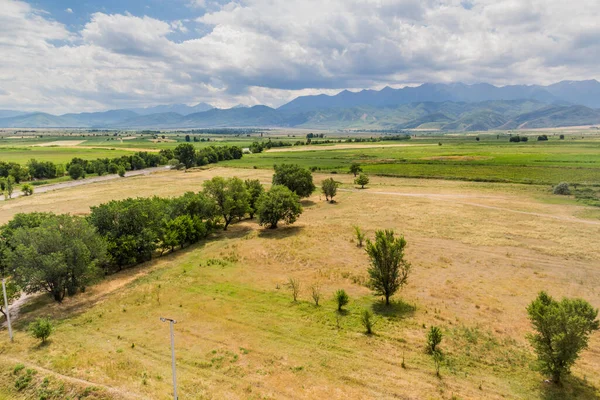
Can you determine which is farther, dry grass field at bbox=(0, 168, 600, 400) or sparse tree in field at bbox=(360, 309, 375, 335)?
sparse tree in field at bbox=(360, 309, 375, 335)

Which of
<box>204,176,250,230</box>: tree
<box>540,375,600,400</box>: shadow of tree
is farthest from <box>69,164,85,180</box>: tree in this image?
<box>540,375,600,400</box>: shadow of tree

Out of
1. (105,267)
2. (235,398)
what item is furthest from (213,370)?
(105,267)

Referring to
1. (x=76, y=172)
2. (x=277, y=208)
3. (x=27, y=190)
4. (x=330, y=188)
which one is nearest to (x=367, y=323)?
(x=277, y=208)

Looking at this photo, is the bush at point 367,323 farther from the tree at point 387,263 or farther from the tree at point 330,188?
the tree at point 330,188

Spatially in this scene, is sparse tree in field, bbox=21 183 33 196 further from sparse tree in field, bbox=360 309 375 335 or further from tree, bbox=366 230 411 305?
sparse tree in field, bbox=360 309 375 335

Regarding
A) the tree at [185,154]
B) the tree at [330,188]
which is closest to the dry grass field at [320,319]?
the tree at [330,188]

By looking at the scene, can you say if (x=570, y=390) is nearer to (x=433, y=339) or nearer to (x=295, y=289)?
(x=433, y=339)
